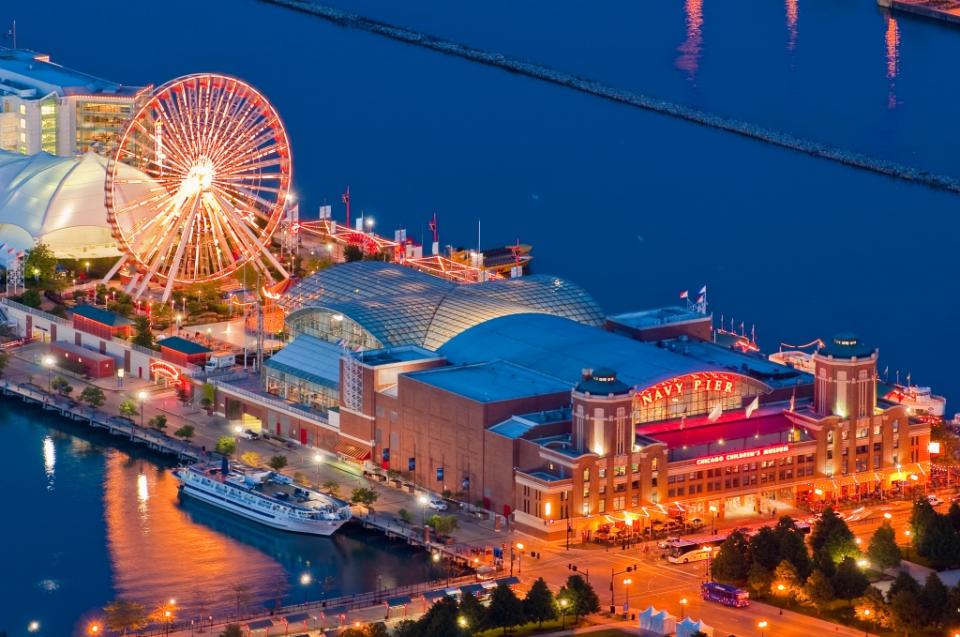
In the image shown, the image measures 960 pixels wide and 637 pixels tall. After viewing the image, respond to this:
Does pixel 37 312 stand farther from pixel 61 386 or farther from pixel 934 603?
pixel 934 603

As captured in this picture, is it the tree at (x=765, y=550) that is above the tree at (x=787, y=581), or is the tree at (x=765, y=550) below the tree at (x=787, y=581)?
above

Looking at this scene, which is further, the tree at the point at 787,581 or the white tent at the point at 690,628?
the tree at the point at 787,581

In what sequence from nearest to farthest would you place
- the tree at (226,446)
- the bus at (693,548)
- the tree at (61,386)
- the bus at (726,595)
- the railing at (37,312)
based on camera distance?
→ the bus at (726,595)
the bus at (693,548)
the tree at (226,446)
the tree at (61,386)
the railing at (37,312)

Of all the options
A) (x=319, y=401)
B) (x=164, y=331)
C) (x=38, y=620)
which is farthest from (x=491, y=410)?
(x=164, y=331)

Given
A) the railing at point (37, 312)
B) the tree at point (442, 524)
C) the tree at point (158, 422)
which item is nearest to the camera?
the tree at point (442, 524)

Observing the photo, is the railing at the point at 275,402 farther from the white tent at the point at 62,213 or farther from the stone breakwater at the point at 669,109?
the stone breakwater at the point at 669,109

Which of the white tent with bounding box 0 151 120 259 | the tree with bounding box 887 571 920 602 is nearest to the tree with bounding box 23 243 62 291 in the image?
the white tent with bounding box 0 151 120 259

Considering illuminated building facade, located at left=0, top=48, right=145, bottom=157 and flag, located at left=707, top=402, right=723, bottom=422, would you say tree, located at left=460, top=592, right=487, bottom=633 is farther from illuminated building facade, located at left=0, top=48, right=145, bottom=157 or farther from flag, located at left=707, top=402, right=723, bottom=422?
illuminated building facade, located at left=0, top=48, right=145, bottom=157

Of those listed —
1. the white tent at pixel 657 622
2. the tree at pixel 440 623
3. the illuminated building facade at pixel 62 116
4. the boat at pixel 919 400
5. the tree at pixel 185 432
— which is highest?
the illuminated building facade at pixel 62 116

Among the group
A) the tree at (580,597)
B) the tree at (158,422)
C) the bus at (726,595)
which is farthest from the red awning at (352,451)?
the bus at (726,595)
